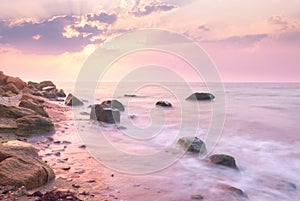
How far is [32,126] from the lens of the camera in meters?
8.52

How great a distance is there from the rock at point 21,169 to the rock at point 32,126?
314cm

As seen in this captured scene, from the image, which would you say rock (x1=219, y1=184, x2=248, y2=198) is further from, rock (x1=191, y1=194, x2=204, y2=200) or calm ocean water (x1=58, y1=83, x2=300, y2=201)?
rock (x1=191, y1=194, x2=204, y2=200)

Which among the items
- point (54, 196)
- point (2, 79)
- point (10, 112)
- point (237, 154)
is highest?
point (2, 79)

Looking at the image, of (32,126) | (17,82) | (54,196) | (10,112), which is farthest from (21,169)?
(17,82)

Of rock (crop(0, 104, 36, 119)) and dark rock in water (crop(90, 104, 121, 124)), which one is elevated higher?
rock (crop(0, 104, 36, 119))

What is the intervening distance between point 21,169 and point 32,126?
4.31m

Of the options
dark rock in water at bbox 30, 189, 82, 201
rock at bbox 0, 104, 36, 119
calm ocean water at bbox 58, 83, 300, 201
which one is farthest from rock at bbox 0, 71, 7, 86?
dark rock in water at bbox 30, 189, 82, 201

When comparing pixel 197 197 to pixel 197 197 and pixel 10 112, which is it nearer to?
pixel 197 197

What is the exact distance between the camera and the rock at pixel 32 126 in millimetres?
8245

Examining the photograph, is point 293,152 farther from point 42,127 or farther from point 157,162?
point 42,127

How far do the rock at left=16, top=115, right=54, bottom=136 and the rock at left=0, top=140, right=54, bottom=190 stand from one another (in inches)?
123

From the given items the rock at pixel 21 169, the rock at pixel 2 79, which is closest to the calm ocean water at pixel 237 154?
the rock at pixel 21 169

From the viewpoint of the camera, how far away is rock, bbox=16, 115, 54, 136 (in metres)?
8.24

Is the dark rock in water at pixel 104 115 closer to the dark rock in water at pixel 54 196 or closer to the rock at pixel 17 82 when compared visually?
the dark rock in water at pixel 54 196
